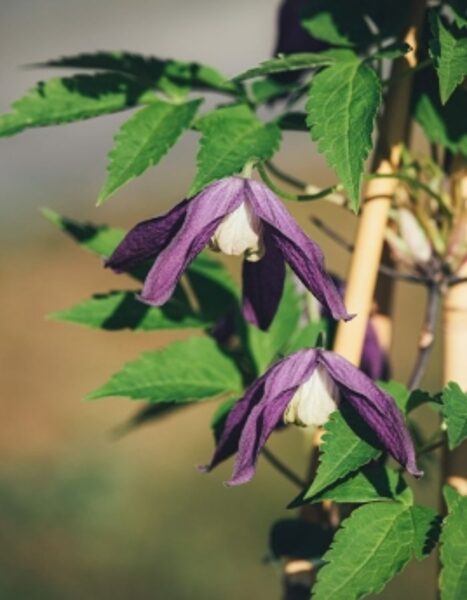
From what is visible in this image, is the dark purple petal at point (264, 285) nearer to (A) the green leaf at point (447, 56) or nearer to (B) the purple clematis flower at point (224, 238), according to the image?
(B) the purple clematis flower at point (224, 238)

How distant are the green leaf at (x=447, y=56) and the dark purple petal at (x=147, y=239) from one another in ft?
0.62

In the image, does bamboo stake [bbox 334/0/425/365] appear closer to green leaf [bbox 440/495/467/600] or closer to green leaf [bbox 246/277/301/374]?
green leaf [bbox 246/277/301/374]

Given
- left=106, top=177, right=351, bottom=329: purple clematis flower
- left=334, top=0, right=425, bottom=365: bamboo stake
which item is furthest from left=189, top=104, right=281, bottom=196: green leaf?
left=334, top=0, right=425, bottom=365: bamboo stake

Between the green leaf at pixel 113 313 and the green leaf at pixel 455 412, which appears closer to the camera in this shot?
the green leaf at pixel 455 412

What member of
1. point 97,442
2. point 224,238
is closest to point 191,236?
point 224,238

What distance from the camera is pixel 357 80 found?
79 cm

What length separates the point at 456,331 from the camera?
0.98 m

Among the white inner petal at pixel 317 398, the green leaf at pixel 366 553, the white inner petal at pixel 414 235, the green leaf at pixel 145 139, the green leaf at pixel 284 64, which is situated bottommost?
the green leaf at pixel 366 553

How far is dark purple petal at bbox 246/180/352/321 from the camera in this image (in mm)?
750

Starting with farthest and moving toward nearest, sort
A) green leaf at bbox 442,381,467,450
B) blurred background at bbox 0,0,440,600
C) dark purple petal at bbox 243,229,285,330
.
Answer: blurred background at bbox 0,0,440,600 → dark purple petal at bbox 243,229,285,330 → green leaf at bbox 442,381,467,450

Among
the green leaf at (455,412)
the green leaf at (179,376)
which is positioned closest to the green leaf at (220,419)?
the green leaf at (179,376)

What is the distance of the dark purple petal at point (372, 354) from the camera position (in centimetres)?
105

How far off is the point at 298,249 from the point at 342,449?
0.14m

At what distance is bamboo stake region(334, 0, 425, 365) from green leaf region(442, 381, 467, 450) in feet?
0.59
